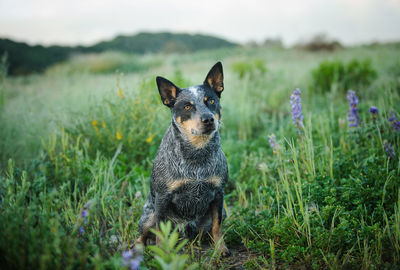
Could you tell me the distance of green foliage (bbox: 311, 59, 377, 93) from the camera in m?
7.34

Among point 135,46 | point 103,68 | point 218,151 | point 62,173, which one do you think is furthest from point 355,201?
point 135,46

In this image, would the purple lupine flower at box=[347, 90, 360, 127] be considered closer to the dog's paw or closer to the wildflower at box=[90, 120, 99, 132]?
the dog's paw

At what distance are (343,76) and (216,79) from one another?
252 inches

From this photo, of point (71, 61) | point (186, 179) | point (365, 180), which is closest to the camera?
point (186, 179)

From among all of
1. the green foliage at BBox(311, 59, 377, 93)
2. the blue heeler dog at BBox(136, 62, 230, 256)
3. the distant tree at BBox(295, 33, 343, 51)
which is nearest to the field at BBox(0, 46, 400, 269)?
the blue heeler dog at BBox(136, 62, 230, 256)

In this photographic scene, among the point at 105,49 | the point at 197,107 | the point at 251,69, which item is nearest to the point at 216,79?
the point at 197,107

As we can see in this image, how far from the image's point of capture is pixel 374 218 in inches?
92.3

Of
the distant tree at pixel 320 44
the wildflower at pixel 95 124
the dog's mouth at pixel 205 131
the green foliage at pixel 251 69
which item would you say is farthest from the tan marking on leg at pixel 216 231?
the distant tree at pixel 320 44

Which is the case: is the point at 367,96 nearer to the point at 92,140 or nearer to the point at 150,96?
the point at 150,96

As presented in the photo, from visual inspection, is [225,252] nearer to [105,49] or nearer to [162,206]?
[162,206]

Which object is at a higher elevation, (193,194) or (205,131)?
(205,131)

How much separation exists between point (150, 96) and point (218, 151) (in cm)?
199

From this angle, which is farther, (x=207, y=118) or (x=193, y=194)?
(x=193, y=194)

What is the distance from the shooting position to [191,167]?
7.43 ft
